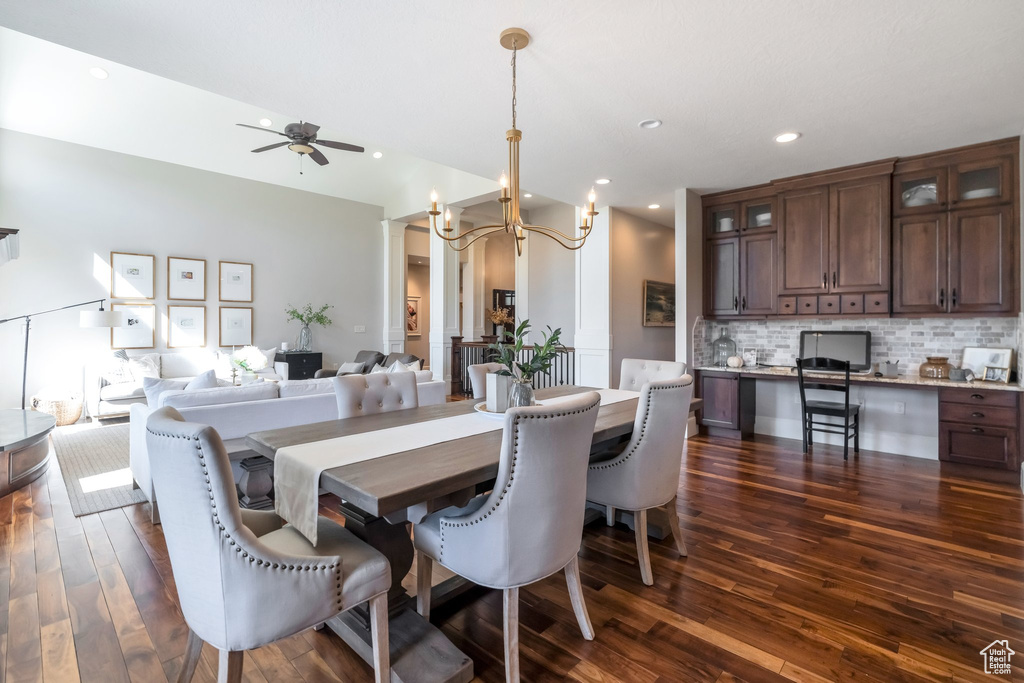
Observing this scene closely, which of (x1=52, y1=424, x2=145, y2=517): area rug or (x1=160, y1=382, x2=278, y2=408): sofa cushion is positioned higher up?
(x1=160, y1=382, x2=278, y2=408): sofa cushion

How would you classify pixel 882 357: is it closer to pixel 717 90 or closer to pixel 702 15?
pixel 717 90

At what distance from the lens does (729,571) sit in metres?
2.31

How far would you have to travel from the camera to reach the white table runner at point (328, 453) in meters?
1.52

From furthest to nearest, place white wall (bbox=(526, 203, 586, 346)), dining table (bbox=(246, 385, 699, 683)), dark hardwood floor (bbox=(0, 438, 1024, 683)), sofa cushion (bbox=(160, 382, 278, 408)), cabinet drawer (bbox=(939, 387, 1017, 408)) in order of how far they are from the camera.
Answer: white wall (bbox=(526, 203, 586, 346)), cabinet drawer (bbox=(939, 387, 1017, 408)), sofa cushion (bbox=(160, 382, 278, 408)), dark hardwood floor (bbox=(0, 438, 1024, 683)), dining table (bbox=(246, 385, 699, 683))

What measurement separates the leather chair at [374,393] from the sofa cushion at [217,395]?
2.94 feet

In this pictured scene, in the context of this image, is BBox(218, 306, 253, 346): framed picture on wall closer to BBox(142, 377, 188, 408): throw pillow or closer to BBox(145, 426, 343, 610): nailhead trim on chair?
BBox(142, 377, 188, 408): throw pillow

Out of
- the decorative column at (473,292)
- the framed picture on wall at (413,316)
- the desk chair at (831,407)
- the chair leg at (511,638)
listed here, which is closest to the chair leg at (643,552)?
the chair leg at (511,638)

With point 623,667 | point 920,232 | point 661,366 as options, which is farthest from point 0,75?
point 920,232

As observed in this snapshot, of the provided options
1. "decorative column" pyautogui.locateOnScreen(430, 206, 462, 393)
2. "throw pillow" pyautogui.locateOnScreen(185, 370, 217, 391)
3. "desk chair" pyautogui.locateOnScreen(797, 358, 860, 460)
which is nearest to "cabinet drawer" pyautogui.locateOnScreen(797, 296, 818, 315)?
"desk chair" pyautogui.locateOnScreen(797, 358, 860, 460)

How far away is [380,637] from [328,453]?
25.0 inches

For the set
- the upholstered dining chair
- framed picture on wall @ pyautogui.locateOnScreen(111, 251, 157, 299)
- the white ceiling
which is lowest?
the upholstered dining chair

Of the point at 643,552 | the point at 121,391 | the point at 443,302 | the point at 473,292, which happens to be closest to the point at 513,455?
the point at 643,552

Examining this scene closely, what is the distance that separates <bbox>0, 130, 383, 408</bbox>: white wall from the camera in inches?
220

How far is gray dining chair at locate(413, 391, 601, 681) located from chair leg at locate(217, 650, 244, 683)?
64 cm
